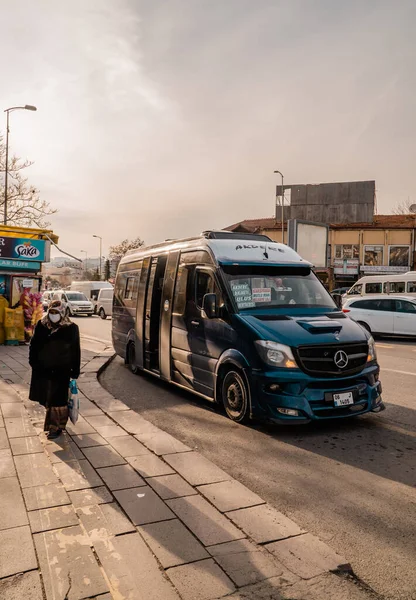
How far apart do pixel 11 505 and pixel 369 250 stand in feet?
156

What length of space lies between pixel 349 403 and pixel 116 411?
9.89ft

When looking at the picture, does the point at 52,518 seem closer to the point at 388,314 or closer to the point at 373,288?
the point at 388,314

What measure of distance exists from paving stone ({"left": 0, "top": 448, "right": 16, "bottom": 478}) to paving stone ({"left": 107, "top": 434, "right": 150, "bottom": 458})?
101 centimetres

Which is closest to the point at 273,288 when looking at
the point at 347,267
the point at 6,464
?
the point at 6,464

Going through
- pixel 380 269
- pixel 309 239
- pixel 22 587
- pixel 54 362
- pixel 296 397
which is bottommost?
pixel 22 587

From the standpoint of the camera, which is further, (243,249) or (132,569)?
(243,249)

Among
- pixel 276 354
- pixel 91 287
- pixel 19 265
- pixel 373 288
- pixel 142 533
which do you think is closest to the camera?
pixel 142 533

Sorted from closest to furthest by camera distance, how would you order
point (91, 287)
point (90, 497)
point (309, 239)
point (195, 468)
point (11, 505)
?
point (11, 505), point (90, 497), point (195, 468), point (309, 239), point (91, 287)

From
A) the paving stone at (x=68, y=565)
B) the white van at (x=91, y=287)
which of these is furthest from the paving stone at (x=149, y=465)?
the white van at (x=91, y=287)

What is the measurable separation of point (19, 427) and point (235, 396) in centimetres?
257

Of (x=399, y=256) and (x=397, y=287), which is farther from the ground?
(x=399, y=256)

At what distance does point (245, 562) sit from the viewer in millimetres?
3062

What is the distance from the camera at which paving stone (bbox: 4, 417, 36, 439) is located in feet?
18.6

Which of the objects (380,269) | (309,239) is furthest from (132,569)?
(380,269)
